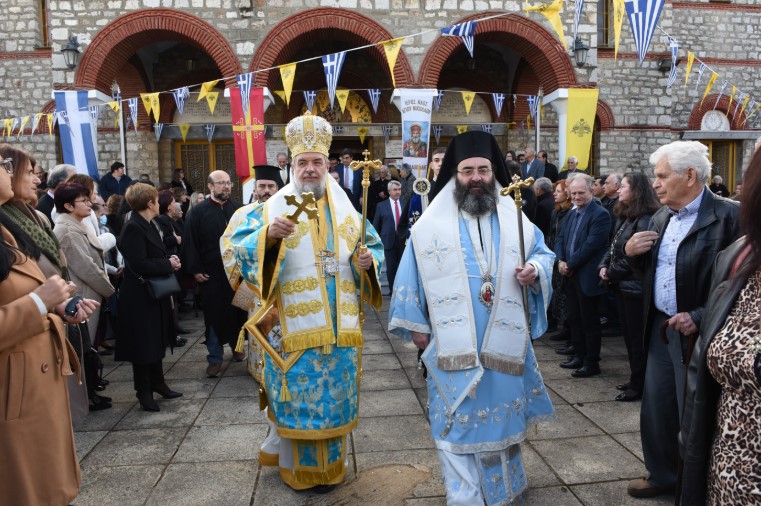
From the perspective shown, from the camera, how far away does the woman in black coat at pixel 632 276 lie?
15.4 ft

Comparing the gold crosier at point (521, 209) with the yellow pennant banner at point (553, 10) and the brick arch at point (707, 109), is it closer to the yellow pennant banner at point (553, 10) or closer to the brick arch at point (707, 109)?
the yellow pennant banner at point (553, 10)

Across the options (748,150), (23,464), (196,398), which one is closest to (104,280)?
(196,398)

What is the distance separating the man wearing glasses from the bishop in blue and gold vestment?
240 cm

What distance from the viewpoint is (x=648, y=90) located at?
15.0 metres

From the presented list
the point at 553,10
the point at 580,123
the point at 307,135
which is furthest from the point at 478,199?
the point at 580,123

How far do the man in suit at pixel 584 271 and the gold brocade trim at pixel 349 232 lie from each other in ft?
9.45

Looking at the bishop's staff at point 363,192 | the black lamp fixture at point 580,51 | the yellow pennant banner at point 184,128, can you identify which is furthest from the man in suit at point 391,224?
the yellow pennant banner at point 184,128

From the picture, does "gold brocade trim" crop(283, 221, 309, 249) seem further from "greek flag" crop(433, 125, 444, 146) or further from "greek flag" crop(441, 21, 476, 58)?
"greek flag" crop(433, 125, 444, 146)

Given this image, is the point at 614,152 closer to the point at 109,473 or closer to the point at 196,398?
the point at 196,398

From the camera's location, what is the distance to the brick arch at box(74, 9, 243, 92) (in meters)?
12.8

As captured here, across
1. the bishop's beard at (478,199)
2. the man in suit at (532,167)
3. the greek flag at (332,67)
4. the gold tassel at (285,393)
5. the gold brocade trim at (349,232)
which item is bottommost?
the gold tassel at (285,393)

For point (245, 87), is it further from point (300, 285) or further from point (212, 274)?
point (300, 285)

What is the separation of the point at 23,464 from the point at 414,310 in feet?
6.29

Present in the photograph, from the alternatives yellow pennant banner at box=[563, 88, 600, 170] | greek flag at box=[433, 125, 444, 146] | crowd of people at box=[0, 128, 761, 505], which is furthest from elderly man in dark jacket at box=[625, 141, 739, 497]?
greek flag at box=[433, 125, 444, 146]
